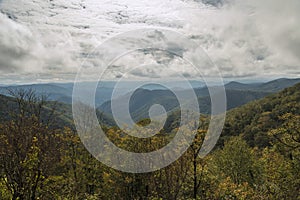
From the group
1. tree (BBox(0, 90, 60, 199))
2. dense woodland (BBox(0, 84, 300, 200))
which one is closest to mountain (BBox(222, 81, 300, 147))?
dense woodland (BBox(0, 84, 300, 200))

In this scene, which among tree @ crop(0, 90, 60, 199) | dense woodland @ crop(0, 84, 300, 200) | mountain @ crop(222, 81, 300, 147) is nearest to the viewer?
tree @ crop(0, 90, 60, 199)

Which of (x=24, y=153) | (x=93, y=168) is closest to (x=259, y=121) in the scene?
(x=93, y=168)

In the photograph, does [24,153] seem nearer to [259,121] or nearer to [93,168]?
[93,168]

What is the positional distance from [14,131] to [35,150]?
1521 millimetres

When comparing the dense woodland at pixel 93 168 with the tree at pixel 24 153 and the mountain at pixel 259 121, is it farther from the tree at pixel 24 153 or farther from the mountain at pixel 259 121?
the mountain at pixel 259 121

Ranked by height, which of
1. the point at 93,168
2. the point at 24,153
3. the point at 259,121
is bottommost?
the point at 259,121

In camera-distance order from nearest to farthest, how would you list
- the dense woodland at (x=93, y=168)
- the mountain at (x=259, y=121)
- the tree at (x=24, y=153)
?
1. the tree at (x=24, y=153)
2. the dense woodland at (x=93, y=168)
3. the mountain at (x=259, y=121)

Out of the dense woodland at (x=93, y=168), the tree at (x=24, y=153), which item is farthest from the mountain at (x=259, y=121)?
the tree at (x=24, y=153)

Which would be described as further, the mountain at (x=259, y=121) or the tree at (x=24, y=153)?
the mountain at (x=259, y=121)

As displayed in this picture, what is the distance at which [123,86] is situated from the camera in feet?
35.3

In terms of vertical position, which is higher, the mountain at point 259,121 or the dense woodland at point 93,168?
the dense woodland at point 93,168

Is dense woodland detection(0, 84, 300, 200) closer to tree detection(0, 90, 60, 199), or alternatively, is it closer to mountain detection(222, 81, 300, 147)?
tree detection(0, 90, 60, 199)

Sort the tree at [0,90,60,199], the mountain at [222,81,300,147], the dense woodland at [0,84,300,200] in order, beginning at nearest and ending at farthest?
the tree at [0,90,60,199], the dense woodland at [0,84,300,200], the mountain at [222,81,300,147]

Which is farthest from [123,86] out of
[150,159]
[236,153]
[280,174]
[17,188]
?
[236,153]
